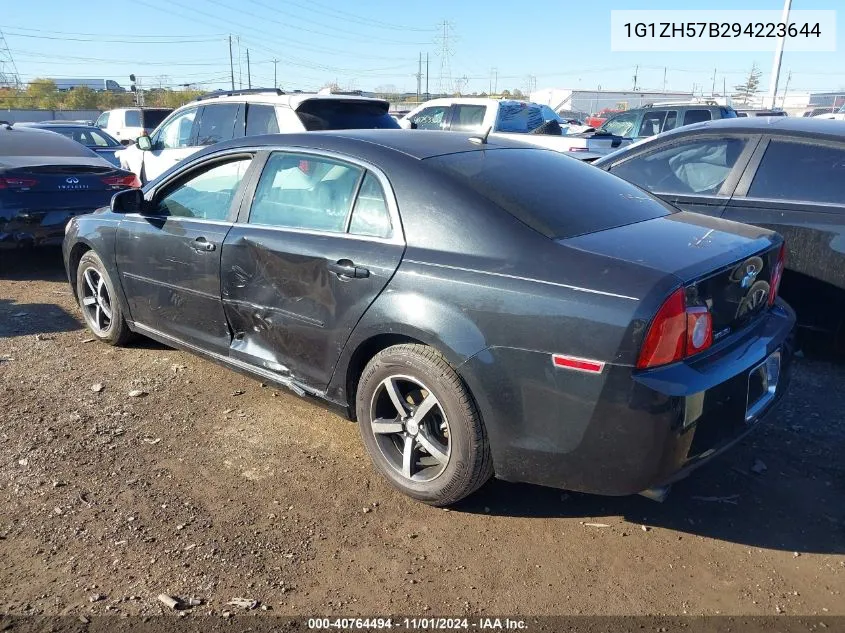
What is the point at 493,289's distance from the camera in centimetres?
279

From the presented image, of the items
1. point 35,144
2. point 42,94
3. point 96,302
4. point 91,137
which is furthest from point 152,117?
point 42,94

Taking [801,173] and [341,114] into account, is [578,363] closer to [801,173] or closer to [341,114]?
[801,173]

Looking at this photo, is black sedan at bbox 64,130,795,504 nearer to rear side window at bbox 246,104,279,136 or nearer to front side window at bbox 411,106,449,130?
rear side window at bbox 246,104,279,136

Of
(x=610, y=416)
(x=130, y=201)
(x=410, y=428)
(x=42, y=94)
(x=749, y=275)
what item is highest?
(x=42, y=94)

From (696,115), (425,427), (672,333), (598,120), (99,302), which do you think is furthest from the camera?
(598,120)

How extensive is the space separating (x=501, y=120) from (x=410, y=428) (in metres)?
10.7

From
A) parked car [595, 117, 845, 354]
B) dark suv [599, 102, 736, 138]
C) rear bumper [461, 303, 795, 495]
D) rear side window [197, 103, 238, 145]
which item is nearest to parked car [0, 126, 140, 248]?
rear side window [197, 103, 238, 145]

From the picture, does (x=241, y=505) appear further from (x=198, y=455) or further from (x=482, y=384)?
(x=482, y=384)

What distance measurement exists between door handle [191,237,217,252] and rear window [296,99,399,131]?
3.69 m

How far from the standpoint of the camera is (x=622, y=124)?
1625cm

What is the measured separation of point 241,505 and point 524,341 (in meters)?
1.56

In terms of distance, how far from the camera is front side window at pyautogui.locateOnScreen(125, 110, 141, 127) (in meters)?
19.8

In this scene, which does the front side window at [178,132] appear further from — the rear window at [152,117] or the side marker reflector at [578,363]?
the rear window at [152,117]

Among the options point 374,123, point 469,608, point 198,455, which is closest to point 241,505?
point 198,455
